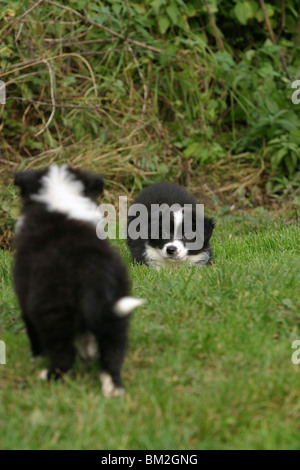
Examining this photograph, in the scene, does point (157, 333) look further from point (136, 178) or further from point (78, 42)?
point (78, 42)

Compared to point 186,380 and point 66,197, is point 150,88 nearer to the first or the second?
point 66,197

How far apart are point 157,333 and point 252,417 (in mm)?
804

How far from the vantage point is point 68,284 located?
2740 millimetres

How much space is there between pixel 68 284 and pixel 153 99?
564 centimetres

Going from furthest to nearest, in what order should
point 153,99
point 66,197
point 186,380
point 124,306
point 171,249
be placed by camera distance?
point 153,99 → point 171,249 → point 66,197 → point 186,380 → point 124,306

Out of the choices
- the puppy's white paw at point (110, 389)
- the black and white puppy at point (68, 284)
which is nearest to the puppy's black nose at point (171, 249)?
the black and white puppy at point (68, 284)

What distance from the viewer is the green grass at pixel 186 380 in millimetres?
2615

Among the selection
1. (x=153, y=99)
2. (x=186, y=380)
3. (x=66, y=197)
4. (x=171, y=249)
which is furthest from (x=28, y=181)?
(x=153, y=99)

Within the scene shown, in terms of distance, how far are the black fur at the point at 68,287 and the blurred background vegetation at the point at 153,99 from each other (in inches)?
157

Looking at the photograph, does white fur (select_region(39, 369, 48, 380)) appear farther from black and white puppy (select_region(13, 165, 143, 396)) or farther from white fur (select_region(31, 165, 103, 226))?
white fur (select_region(31, 165, 103, 226))

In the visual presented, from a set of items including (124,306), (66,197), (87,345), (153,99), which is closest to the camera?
(124,306)

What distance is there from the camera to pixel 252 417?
2.71 meters

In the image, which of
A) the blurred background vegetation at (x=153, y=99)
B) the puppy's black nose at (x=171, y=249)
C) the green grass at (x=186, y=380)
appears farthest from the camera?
the blurred background vegetation at (x=153, y=99)

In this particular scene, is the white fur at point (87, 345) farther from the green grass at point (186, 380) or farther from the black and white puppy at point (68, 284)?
the green grass at point (186, 380)
